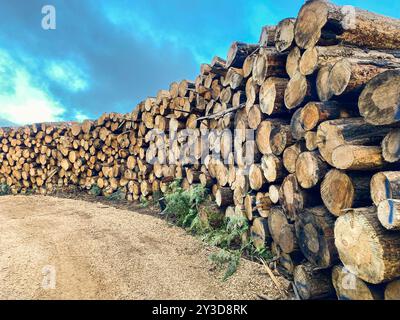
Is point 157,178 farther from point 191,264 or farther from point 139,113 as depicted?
point 191,264

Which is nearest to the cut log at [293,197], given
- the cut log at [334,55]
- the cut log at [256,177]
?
the cut log at [256,177]

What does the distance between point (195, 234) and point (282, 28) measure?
11.9ft

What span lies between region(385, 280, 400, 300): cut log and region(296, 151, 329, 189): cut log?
3.63 feet

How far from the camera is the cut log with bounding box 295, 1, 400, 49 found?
3236 mm

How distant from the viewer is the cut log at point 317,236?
286 cm

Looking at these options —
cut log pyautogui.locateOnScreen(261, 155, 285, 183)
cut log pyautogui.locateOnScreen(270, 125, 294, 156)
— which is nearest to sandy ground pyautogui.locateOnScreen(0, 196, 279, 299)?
cut log pyautogui.locateOnScreen(261, 155, 285, 183)

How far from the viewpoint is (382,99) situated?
97.0 inches

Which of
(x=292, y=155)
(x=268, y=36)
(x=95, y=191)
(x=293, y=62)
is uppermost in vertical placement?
(x=268, y=36)

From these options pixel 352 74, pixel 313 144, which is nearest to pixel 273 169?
pixel 313 144

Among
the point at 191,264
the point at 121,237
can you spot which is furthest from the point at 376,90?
the point at 121,237

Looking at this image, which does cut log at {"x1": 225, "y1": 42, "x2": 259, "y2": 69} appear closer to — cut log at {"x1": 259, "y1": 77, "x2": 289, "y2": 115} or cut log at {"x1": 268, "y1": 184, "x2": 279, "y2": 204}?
cut log at {"x1": 259, "y1": 77, "x2": 289, "y2": 115}

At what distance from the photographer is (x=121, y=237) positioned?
5094mm

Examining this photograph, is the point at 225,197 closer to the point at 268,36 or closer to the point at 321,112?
the point at 321,112

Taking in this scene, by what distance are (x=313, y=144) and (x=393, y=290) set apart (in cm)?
152
